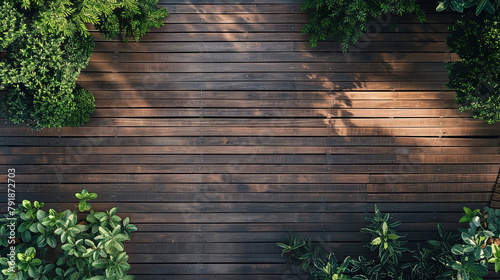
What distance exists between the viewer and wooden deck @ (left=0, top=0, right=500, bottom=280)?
5.32 metres

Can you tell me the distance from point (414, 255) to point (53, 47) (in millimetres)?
5729

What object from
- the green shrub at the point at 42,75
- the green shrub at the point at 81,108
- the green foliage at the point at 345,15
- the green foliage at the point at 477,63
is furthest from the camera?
the green shrub at the point at 81,108

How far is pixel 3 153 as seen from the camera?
5324 mm

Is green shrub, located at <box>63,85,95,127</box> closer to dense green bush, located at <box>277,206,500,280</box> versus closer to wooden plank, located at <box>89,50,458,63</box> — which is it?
wooden plank, located at <box>89,50,458,63</box>

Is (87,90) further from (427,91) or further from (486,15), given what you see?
(486,15)

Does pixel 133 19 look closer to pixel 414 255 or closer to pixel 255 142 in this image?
pixel 255 142

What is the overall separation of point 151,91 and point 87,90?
3.21 ft

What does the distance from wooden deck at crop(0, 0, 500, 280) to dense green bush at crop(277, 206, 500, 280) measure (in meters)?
0.32

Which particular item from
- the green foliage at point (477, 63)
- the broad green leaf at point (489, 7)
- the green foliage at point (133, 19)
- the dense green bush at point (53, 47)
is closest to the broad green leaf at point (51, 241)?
the dense green bush at point (53, 47)

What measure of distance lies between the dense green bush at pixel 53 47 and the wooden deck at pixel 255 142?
1.57 ft

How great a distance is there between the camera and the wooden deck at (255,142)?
532cm

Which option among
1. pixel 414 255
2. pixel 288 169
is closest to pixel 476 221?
pixel 414 255

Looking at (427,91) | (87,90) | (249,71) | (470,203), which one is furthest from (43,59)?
(470,203)

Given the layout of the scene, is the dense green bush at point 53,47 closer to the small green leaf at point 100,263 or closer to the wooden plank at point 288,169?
the wooden plank at point 288,169
